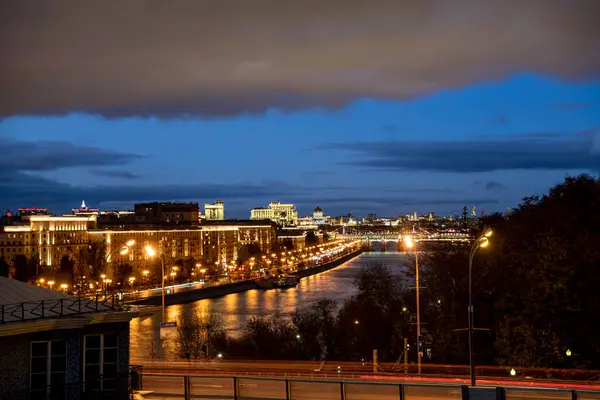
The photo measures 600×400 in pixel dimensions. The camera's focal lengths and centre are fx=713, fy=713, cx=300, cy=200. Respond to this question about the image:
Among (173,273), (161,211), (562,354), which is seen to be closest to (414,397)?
(562,354)

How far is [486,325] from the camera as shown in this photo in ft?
58.8

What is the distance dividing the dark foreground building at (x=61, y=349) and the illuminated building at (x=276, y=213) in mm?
166976

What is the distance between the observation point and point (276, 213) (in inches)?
7160

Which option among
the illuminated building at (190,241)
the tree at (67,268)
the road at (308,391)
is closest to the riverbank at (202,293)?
the illuminated building at (190,241)

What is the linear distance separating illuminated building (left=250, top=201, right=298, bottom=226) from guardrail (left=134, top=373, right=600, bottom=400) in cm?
16641

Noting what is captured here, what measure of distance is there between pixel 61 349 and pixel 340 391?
3.06 m

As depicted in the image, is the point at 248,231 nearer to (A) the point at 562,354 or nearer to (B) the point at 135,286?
(B) the point at 135,286

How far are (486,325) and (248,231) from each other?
87.2 m

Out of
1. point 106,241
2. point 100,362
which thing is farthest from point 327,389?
point 106,241

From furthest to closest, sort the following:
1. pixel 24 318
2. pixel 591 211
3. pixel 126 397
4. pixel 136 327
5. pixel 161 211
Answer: pixel 161 211 < pixel 136 327 < pixel 591 211 < pixel 126 397 < pixel 24 318

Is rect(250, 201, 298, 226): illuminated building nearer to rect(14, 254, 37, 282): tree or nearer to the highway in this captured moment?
rect(14, 254, 37, 282): tree

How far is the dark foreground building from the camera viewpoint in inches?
292

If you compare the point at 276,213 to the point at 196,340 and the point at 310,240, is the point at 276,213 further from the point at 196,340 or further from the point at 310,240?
the point at 196,340

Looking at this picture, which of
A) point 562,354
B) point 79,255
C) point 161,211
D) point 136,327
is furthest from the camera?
point 161,211
